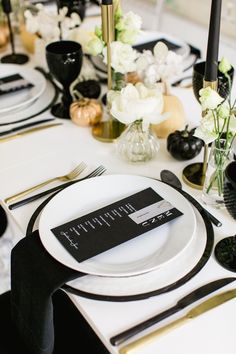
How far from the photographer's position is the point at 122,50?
107cm

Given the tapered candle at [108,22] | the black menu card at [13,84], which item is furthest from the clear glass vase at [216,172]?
the black menu card at [13,84]

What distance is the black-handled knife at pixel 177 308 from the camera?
684 mm

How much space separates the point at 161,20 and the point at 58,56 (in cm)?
127

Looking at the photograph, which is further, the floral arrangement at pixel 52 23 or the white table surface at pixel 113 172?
the floral arrangement at pixel 52 23

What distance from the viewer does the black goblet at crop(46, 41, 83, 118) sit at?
118cm

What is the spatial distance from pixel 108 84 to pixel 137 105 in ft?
0.77

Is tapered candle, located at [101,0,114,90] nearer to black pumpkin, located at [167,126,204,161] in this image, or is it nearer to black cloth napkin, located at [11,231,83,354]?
black pumpkin, located at [167,126,204,161]

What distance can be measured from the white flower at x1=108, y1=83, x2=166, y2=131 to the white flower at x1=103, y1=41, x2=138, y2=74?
0.11 metres

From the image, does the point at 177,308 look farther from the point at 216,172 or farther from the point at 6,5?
the point at 6,5

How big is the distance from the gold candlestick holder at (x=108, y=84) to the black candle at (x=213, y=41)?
0.31 meters

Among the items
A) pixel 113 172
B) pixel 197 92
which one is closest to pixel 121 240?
pixel 113 172

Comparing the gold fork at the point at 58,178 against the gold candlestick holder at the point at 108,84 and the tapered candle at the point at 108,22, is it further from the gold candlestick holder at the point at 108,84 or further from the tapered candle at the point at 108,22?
the tapered candle at the point at 108,22

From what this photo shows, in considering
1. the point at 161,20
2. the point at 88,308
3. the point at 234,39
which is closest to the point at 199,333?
the point at 88,308

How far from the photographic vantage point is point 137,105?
96 cm
